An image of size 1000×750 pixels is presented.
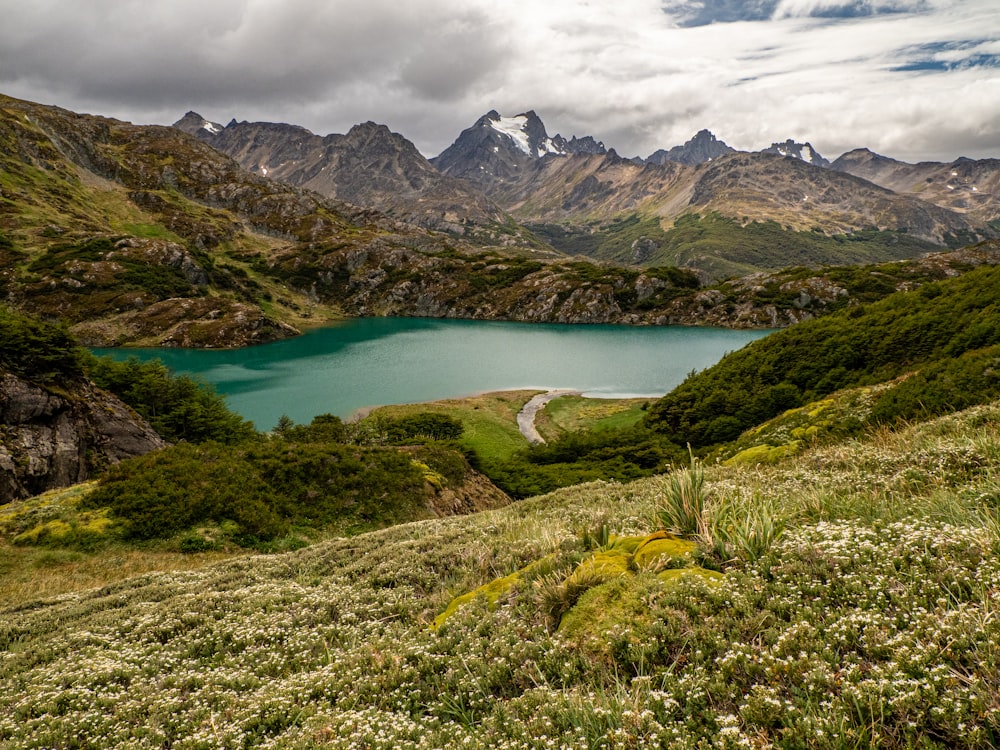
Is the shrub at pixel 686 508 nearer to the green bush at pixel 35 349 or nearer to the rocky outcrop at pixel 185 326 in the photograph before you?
the green bush at pixel 35 349

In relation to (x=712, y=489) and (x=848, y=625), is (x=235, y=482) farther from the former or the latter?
(x=848, y=625)

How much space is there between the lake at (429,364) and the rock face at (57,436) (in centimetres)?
3485

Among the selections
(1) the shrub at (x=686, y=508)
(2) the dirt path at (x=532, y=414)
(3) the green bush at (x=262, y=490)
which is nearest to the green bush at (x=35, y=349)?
(3) the green bush at (x=262, y=490)

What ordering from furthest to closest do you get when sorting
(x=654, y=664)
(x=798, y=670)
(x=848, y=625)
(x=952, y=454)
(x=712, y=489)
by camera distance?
(x=712, y=489)
(x=952, y=454)
(x=654, y=664)
(x=848, y=625)
(x=798, y=670)

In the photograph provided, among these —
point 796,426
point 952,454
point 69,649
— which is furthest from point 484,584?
point 796,426

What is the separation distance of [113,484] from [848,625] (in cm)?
2835

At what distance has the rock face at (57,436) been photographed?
25734 millimetres

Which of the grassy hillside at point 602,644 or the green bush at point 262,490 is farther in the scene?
the green bush at point 262,490

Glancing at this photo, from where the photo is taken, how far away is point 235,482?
23.7 metres

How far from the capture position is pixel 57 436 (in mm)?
28281

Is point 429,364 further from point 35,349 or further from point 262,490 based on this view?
point 262,490

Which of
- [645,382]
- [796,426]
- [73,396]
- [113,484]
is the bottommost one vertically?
[645,382]

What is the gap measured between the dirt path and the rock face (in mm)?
40846

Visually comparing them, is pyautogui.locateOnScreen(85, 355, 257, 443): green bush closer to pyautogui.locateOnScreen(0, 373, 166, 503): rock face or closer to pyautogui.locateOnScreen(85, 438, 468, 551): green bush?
pyautogui.locateOnScreen(0, 373, 166, 503): rock face
